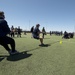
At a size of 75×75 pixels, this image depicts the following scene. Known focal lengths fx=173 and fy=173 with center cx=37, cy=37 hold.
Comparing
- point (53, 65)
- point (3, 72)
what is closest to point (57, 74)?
point (53, 65)

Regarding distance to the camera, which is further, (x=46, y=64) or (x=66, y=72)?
(x=46, y=64)

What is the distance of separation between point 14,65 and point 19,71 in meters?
0.76

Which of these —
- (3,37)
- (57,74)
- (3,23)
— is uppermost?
(3,23)

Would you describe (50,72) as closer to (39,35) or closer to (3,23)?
(3,23)

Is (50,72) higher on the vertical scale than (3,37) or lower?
A: lower

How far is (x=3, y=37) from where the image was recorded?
7.82 m

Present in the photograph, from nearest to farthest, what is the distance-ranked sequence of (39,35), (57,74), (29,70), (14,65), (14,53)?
1. (57,74)
2. (29,70)
3. (14,65)
4. (14,53)
5. (39,35)

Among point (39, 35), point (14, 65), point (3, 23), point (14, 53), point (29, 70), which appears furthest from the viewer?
point (39, 35)

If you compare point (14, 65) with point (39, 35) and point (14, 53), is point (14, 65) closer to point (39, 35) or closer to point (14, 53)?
point (14, 53)

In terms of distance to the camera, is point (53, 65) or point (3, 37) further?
point (3, 37)

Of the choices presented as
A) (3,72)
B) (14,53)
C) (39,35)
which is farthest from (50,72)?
(39,35)

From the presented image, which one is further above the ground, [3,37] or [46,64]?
[3,37]

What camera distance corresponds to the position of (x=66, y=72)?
5301 millimetres

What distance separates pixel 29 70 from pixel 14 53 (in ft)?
9.32
